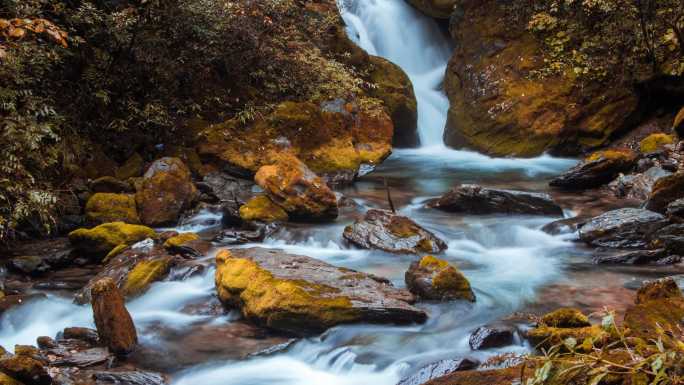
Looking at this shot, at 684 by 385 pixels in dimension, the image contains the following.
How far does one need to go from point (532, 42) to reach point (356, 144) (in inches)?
226

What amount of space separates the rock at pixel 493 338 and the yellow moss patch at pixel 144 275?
142 inches

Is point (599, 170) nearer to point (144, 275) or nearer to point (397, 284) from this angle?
point (397, 284)

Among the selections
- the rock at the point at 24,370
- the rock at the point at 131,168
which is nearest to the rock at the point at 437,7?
the rock at the point at 131,168

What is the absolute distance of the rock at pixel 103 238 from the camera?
7461 mm

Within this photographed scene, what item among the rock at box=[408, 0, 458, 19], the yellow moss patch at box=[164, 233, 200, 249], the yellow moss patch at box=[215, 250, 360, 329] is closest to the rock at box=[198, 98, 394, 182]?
the yellow moss patch at box=[164, 233, 200, 249]

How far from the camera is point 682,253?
7.00m

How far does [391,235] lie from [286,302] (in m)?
2.86

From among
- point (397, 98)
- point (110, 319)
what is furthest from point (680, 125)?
point (110, 319)

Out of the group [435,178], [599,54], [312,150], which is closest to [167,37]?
[312,150]

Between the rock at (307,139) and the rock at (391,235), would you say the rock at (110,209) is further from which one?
the rock at (391,235)

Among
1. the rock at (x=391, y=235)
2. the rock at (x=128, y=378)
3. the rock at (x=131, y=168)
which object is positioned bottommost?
the rock at (x=128, y=378)

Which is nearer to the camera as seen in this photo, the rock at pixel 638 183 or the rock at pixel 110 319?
the rock at pixel 110 319

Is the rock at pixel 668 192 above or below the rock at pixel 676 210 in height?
above

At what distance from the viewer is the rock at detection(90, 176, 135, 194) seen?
30.0 feet
